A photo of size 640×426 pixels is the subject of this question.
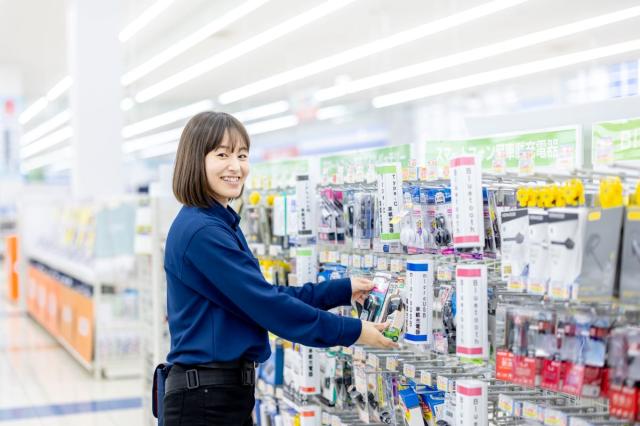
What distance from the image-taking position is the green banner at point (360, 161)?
3100 millimetres

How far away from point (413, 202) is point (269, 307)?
2.44ft

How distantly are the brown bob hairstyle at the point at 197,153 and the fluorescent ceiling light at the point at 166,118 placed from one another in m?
16.1

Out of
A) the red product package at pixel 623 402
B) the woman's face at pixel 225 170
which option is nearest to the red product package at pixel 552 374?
the red product package at pixel 623 402

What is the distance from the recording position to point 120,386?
6809 millimetres

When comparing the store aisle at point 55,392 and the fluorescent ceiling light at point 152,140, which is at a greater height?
the fluorescent ceiling light at point 152,140

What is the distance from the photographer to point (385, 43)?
1051 centimetres

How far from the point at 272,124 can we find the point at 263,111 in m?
1.94

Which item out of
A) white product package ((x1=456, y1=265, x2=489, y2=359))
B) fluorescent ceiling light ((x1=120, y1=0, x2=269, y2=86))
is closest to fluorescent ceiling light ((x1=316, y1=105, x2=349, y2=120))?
fluorescent ceiling light ((x1=120, y1=0, x2=269, y2=86))

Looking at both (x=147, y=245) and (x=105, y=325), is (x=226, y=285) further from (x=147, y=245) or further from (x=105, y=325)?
(x=105, y=325)

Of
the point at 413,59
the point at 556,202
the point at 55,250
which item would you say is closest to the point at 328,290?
the point at 556,202

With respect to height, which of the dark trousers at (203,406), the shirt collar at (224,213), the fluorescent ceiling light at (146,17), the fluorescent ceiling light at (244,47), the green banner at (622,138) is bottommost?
the dark trousers at (203,406)

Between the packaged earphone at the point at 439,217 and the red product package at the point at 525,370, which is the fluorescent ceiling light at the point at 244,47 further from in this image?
the red product package at the point at 525,370

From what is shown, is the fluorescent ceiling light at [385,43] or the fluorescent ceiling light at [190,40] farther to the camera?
the fluorescent ceiling light at [190,40]

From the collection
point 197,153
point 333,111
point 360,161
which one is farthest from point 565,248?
point 333,111
